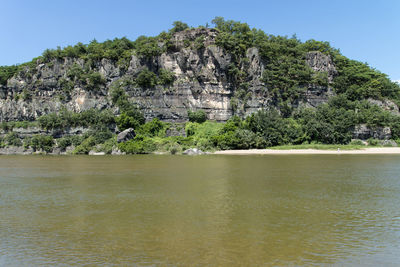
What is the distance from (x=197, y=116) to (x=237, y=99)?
35.0 feet

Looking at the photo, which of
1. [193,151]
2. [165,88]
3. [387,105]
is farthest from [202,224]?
[387,105]

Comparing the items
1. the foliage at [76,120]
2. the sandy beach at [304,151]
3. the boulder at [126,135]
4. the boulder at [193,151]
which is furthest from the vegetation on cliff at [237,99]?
the sandy beach at [304,151]

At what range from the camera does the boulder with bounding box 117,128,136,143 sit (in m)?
61.6

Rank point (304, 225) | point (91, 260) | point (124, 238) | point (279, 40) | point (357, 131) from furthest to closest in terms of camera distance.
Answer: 1. point (279, 40)
2. point (357, 131)
3. point (304, 225)
4. point (124, 238)
5. point (91, 260)

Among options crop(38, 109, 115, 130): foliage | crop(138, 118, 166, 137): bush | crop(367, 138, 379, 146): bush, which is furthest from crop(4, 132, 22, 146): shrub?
crop(367, 138, 379, 146): bush

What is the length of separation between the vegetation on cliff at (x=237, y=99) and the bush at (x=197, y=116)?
8.8 inches

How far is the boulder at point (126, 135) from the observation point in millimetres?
61562

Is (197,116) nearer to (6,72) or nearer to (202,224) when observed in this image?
(6,72)

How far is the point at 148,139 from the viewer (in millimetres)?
62688

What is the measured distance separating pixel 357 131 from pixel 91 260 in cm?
6343

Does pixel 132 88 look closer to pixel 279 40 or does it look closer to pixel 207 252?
pixel 279 40

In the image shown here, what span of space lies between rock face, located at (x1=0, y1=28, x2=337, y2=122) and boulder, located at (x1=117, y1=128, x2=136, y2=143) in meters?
8.45

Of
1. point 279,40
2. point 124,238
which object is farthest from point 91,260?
point 279,40

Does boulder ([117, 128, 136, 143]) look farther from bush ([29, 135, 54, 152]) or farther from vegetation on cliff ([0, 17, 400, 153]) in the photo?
bush ([29, 135, 54, 152])
